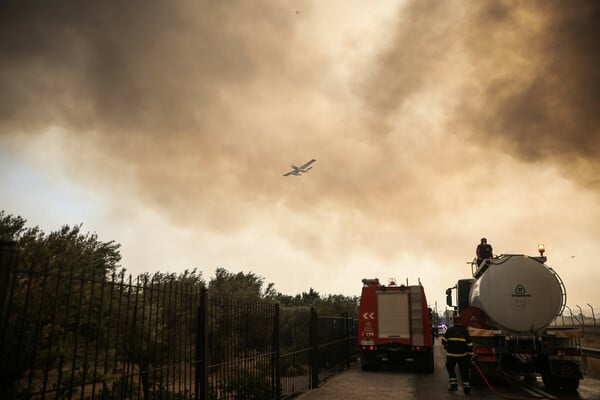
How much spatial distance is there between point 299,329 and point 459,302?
7.63m

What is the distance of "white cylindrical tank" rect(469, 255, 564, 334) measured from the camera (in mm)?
12609

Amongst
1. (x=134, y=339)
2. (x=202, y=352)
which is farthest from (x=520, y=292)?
(x=134, y=339)

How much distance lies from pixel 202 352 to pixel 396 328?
492 inches

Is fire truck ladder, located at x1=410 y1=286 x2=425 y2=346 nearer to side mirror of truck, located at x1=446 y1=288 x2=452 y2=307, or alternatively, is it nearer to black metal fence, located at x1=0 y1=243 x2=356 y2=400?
side mirror of truck, located at x1=446 y1=288 x2=452 y2=307

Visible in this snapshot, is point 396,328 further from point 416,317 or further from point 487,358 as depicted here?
point 487,358

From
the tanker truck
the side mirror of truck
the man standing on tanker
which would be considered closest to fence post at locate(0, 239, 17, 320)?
the tanker truck

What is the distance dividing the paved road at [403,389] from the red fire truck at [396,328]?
3.07 ft

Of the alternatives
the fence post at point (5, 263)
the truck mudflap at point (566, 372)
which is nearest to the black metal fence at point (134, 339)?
the fence post at point (5, 263)

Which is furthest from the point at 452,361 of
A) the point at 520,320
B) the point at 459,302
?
the point at 459,302

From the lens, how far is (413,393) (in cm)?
1228

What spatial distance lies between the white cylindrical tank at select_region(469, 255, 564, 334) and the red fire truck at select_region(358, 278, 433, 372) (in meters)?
4.49

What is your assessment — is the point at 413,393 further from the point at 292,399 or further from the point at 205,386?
the point at 205,386

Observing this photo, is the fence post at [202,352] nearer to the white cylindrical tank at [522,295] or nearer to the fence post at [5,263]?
the fence post at [5,263]

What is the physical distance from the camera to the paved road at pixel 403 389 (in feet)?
37.7
